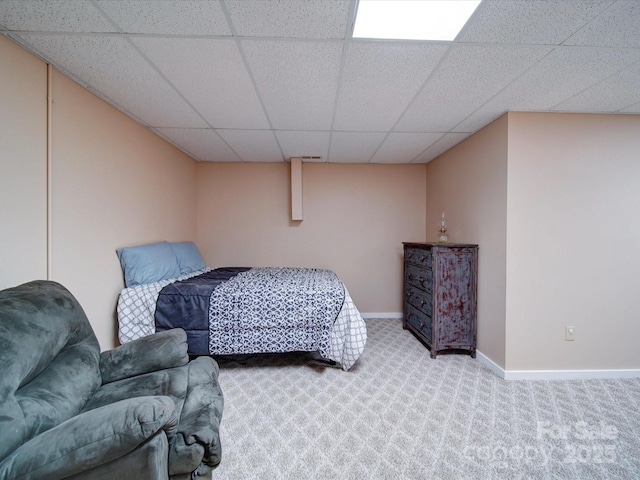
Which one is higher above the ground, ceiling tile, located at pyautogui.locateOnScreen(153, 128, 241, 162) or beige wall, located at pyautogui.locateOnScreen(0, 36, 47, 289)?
ceiling tile, located at pyautogui.locateOnScreen(153, 128, 241, 162)

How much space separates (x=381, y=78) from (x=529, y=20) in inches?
30.5

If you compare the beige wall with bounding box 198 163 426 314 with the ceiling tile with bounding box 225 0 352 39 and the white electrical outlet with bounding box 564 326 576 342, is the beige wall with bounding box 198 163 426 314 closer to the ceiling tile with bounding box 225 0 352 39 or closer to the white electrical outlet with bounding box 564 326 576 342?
the white electrical outlet with bounding box 564 326 576 342

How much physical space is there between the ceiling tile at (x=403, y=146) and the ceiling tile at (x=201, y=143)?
1939 mm

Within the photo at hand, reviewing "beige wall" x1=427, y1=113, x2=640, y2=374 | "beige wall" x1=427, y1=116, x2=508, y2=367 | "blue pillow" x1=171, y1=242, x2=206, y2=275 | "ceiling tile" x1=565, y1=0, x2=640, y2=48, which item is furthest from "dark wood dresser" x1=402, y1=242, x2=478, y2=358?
"blue pillow" x1=171, y1=242, x2=206, y2=275

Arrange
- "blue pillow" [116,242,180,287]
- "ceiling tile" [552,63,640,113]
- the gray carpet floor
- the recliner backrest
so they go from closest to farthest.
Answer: the recliner backrest < the gray carpet floor < "ceiling tile" [552,63,640,113] < "blue pillow" [116,242,180,287]

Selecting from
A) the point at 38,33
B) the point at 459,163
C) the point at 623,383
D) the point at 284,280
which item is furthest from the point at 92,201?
the point at 623,383

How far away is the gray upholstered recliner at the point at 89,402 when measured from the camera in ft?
2.52

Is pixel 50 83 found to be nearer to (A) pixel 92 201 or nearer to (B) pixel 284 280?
(A) pixel 92 201

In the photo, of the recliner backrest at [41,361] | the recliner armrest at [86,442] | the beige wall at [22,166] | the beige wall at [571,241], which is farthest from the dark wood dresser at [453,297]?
the beige wall at [22,166]

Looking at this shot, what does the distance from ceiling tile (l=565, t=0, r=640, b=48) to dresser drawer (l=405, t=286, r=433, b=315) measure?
Result: 2.13 m

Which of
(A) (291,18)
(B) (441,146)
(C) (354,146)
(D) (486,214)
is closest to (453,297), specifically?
(D) (486,214)

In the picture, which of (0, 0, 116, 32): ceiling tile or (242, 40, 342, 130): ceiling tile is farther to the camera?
(242, 40, 342, 130): ceiling tile

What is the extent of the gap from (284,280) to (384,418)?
1.40m

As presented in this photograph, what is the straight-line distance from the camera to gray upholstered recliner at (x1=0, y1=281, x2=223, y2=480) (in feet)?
2.52
